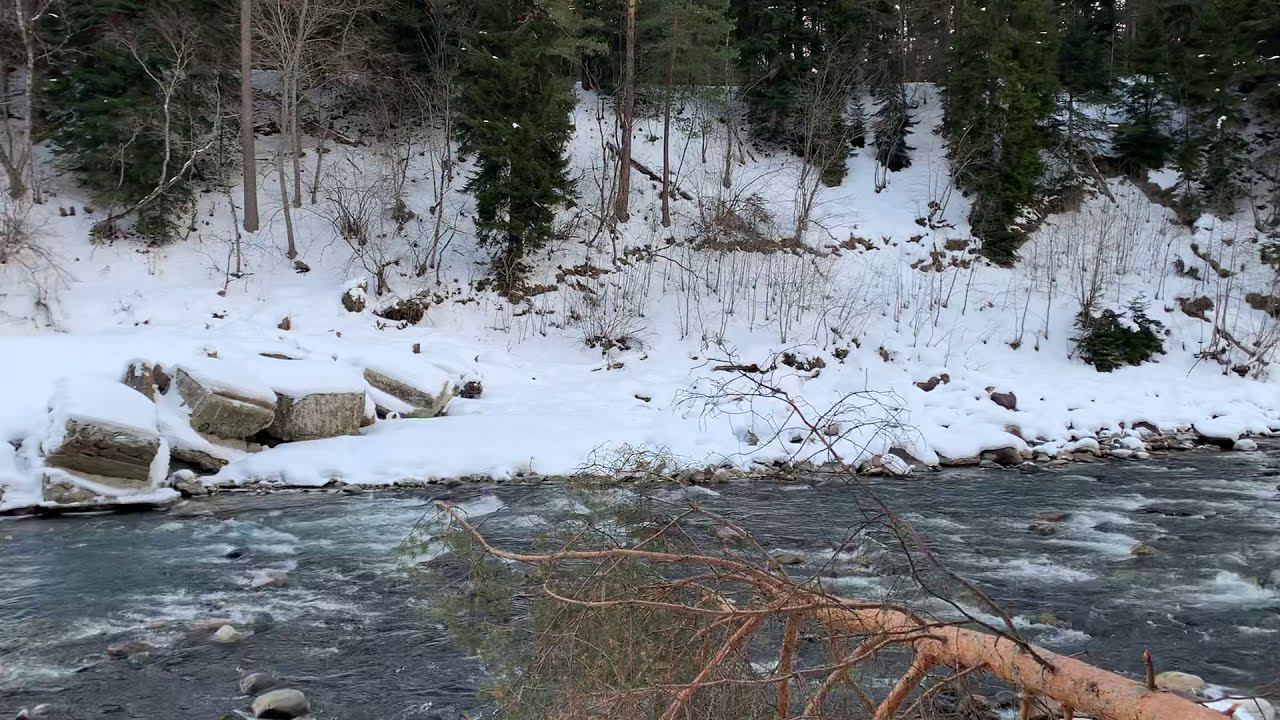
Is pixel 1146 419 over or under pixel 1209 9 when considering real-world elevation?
under

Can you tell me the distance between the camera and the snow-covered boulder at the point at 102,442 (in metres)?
9.66

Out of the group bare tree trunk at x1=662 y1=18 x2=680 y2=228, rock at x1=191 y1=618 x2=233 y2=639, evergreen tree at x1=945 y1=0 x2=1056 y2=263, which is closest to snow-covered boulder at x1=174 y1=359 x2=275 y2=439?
rock at x1=191 y1=618 x2=233 y2=639

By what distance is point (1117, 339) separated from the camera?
1731cm

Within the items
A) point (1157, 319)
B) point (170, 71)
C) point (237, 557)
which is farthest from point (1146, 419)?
point (170, 71)

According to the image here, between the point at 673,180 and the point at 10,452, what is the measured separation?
725 inches

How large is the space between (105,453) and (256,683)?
573 cm

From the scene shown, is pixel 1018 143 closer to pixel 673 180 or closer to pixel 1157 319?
pixel 1157 319

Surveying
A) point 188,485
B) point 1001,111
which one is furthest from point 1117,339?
point 188,485

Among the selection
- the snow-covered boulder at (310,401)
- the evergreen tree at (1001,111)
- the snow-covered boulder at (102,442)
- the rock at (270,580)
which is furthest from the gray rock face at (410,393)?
the evergreen tree at (1001,111)

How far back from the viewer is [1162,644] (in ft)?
20.3

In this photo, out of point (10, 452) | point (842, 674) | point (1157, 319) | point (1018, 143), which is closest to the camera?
point (842, 674)

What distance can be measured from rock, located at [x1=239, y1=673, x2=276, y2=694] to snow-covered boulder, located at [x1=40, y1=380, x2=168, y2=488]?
5.50 m

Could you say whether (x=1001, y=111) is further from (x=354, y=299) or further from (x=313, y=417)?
(x=313, y=417)

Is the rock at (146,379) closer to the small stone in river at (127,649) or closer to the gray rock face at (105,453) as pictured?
the gray rock face at (105,453)
